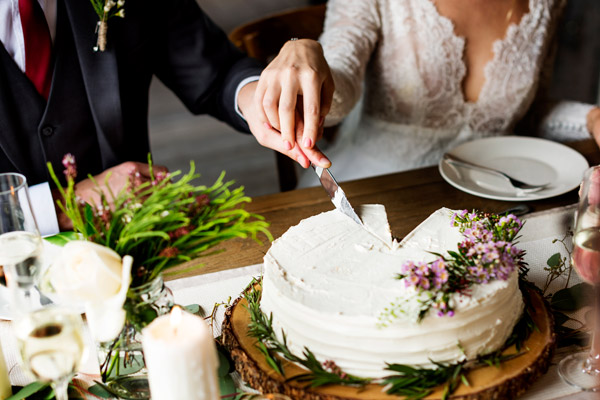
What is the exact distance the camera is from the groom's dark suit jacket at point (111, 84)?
1.63m

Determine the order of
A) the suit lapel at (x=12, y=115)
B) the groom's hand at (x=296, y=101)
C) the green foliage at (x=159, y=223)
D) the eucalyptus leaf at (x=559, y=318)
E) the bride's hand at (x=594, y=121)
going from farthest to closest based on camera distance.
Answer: the bride's hand at (x=594, y=121)
the suit lapel at (x=12, y=115)
the groom's hand at (x=296, y=101)
the eucalyptus leaf at (x=559, y=318)
the green foliage at (x=159, y=223)

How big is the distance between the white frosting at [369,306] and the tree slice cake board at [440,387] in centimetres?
3

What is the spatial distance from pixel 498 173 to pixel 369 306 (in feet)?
2.80

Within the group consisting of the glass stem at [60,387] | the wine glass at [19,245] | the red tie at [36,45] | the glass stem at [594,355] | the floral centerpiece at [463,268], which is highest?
the red tie at [36,45]

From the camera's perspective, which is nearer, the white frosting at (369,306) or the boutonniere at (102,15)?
the white frosting at (369,306)

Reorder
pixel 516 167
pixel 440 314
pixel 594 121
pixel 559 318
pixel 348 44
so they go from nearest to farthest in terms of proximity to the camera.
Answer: pixel 440 314 → pixel 559 318 → pixel 516 167 → pixel 594 121 → pixel 348 44

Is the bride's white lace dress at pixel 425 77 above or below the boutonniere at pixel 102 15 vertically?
below

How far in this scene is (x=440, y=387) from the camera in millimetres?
896

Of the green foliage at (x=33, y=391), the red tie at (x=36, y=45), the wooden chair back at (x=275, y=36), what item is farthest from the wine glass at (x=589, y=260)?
the red tie at (x=36, y=45)

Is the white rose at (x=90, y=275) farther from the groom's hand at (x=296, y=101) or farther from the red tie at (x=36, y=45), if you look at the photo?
the red tie at (x=36, y=45)

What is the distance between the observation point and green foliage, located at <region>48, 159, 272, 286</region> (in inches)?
34.5

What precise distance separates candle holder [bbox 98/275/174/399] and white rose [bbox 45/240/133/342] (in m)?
0.05

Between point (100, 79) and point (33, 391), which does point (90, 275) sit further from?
point (100, 79)

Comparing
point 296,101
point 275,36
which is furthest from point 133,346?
point 275,36
